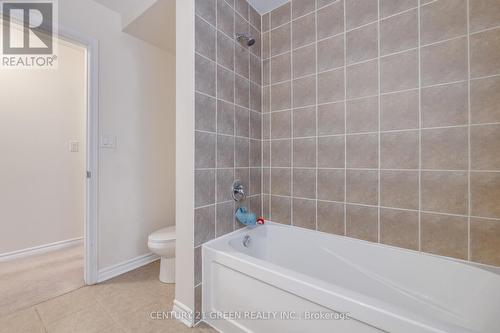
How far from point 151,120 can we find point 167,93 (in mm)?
373

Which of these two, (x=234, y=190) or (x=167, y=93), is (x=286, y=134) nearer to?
(x=234, y=190)

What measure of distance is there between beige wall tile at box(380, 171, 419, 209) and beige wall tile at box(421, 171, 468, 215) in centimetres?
4

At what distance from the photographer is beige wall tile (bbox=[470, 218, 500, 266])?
3.66ft

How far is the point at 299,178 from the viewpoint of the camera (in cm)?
175

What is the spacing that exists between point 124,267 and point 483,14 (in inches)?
120

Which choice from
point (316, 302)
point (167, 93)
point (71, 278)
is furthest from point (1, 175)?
point (316, 302)

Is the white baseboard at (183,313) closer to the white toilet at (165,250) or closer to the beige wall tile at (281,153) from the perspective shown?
the white toilet at (165,250)

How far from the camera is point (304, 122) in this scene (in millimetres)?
1710

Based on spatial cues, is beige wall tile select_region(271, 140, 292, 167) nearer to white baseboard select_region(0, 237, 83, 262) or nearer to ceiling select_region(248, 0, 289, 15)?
ceiling select_region(248, 0, 289, 15)

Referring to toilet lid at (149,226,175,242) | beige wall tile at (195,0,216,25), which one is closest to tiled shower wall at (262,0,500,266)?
beige wall tile at (195,0,216,25)

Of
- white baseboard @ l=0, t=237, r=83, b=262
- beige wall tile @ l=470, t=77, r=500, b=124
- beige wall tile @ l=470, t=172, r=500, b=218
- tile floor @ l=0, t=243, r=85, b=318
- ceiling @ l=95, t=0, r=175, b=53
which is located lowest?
tile floor @ l=0, t=243, r=85, b=318

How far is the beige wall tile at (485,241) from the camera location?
112 centimetres

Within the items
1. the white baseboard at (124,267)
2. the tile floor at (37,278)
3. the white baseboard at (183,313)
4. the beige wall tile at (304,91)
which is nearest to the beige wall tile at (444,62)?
the beige wall tile at (304,91)

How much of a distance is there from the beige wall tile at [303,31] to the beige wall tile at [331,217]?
1.27 metres
